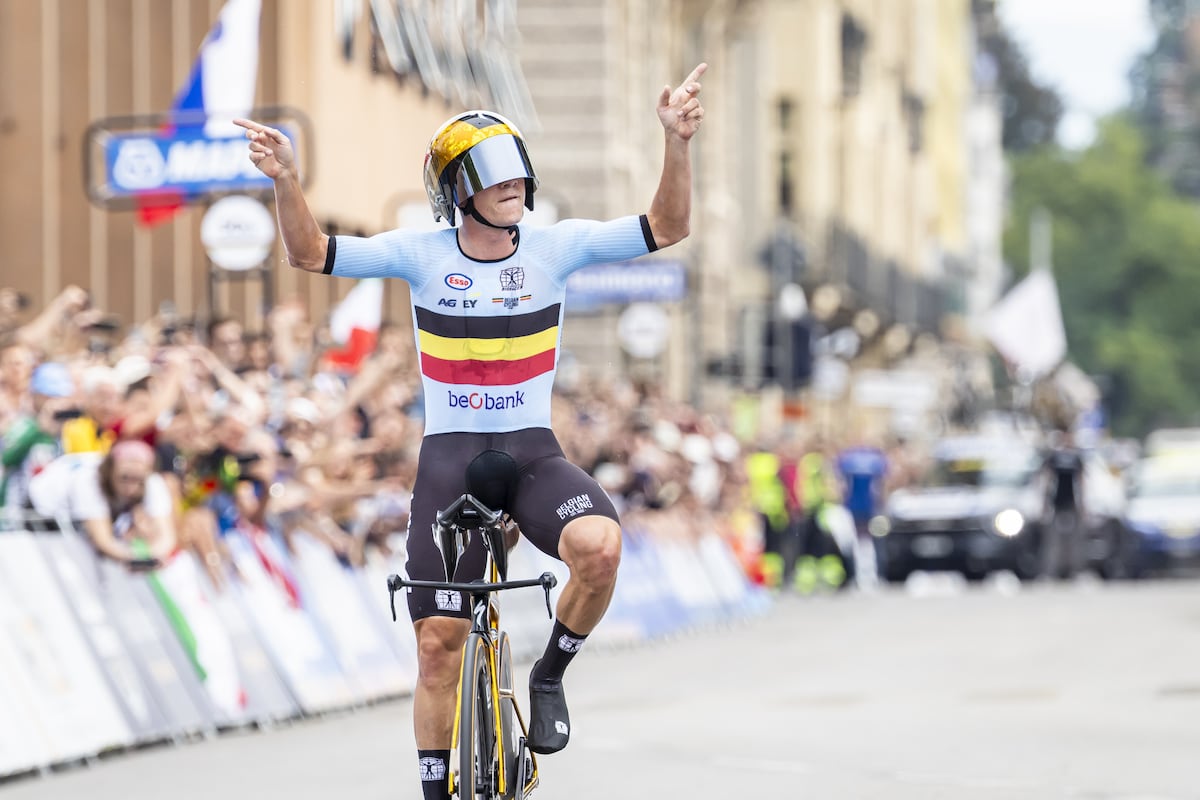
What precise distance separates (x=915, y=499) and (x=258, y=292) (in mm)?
11545

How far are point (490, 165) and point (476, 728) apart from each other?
1677 millimetres

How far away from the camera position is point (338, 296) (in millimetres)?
28938

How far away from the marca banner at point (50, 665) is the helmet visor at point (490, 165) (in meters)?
4.63

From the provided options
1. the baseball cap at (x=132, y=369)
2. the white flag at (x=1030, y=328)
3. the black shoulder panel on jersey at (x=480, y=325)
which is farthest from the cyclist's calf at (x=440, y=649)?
the white flag at (x=1030, y=328)

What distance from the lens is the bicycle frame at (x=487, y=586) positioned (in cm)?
816

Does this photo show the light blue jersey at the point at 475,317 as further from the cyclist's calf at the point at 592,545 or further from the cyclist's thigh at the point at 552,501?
the cyclist's calf at the point at 592,545

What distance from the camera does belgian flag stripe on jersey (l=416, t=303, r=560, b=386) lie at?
8570 mm

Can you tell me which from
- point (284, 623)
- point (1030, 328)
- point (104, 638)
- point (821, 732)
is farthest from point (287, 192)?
point (1030, 328)

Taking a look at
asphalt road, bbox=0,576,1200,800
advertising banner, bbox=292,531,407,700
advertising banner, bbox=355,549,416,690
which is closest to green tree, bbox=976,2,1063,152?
asphalt road, bbox=0,576,1200,800

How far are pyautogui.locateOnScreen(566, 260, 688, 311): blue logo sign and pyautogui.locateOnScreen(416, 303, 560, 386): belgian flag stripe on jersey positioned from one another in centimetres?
1983

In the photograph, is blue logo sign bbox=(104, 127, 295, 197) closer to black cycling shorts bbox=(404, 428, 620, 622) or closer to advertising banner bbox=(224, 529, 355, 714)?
advertising banner bbox=(224, 529, 355, 714)

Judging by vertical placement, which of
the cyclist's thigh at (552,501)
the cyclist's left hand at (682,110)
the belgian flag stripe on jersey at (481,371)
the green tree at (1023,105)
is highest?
the green tree at (1023,105)

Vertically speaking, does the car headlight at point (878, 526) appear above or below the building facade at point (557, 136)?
below

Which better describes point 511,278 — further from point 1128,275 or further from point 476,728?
point 1128,275
